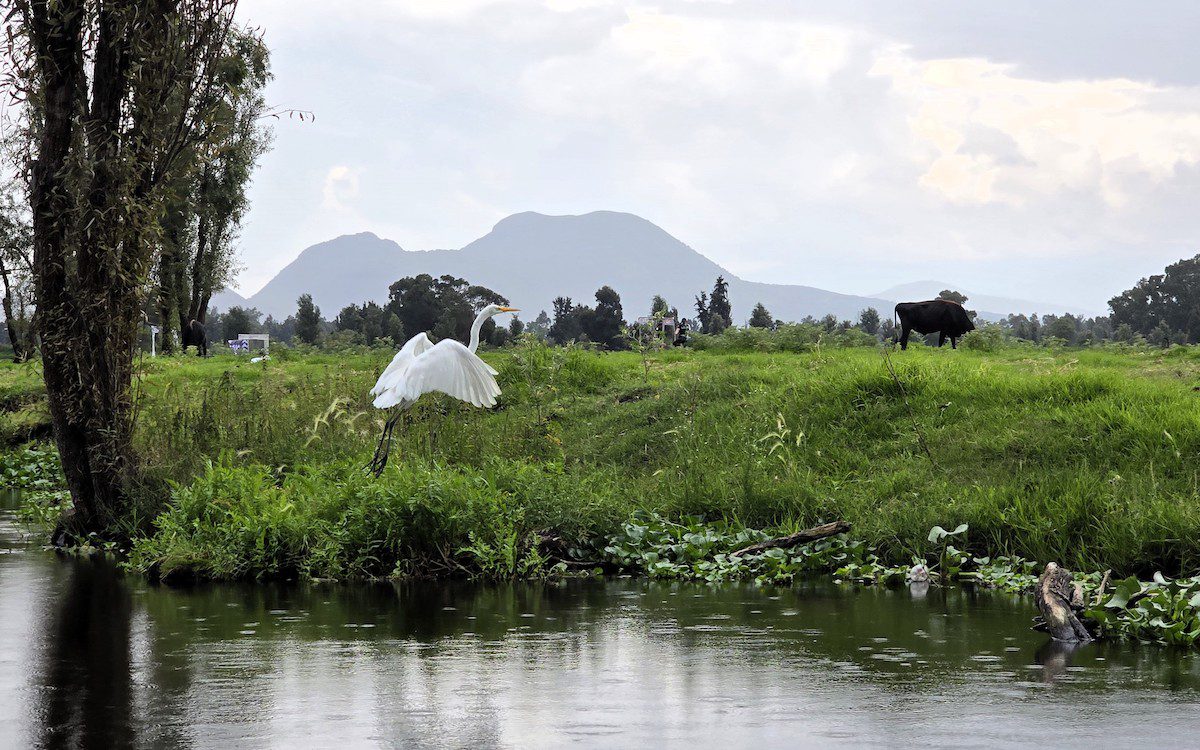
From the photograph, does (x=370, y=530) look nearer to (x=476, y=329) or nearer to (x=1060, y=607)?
(x=476, y=329)

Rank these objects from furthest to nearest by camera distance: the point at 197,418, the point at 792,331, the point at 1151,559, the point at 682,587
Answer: the point at 792,331, the point at 197,418, the point at 682,587, the point at 1151,559

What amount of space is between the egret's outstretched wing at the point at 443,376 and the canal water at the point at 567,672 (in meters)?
2.42

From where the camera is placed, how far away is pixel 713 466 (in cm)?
1343

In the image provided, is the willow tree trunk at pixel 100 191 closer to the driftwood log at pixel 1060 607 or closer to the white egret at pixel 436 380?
the white egret at pixel 436 380

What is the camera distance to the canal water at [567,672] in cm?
539

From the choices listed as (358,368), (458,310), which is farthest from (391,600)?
(458,310)

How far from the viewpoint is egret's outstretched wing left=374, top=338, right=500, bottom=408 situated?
38.2 ft

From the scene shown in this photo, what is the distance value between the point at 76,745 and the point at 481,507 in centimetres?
539

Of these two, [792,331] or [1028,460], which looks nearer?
[1028,460]

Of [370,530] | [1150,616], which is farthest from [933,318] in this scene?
[1150,616]

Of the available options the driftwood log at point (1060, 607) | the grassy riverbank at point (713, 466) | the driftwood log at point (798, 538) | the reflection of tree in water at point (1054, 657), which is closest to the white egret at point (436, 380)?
the grassy riverbank at point (713, 466)

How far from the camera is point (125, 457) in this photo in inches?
482

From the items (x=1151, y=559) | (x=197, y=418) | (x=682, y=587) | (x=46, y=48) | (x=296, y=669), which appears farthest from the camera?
(x=197, y=418)

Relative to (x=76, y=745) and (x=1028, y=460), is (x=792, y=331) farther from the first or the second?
(x=76, y=745)
